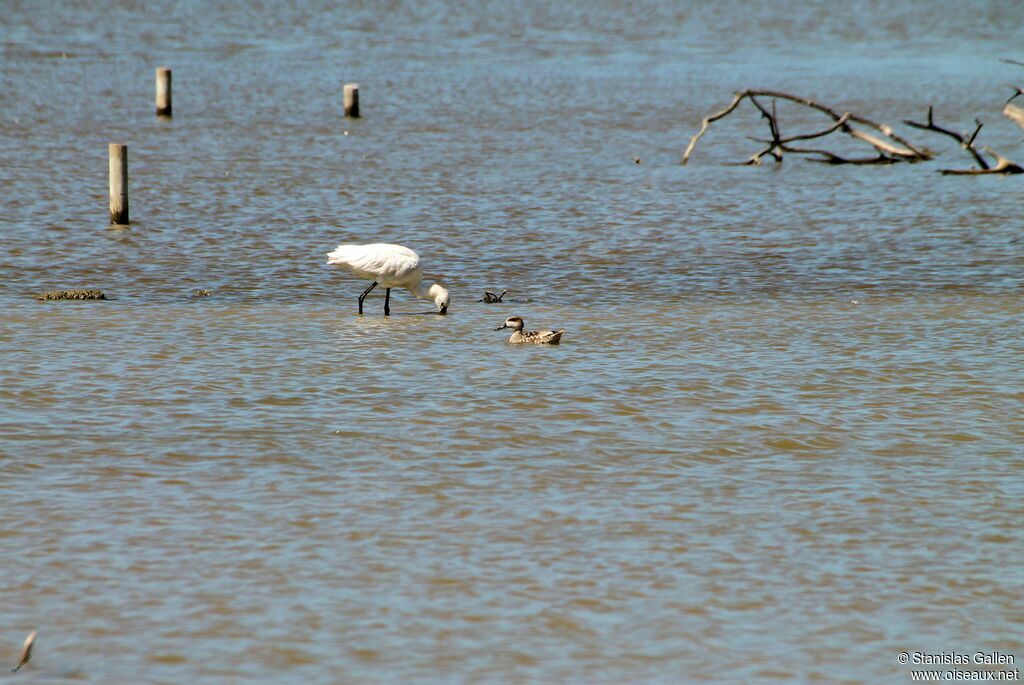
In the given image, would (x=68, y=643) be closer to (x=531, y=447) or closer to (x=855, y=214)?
(x=531, y=447)

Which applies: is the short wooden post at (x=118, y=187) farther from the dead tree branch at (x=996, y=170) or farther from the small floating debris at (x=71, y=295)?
the dead tree branch at (x=996, y=170)

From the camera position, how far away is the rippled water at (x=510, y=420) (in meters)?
6.25

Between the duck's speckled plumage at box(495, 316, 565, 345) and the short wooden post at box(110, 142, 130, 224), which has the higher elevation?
the short wooden post at box(110, 142, 130, 224)

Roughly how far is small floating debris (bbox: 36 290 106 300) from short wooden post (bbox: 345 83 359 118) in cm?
1613

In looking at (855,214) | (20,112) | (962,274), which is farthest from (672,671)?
(20,112)

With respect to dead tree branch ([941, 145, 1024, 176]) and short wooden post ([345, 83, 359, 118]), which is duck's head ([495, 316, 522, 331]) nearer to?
dead tree branch ([941, 145, 1024, 176])

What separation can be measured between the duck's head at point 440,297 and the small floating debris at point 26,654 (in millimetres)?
7344

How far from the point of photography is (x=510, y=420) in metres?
9.54

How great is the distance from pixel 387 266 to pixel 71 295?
2.90m

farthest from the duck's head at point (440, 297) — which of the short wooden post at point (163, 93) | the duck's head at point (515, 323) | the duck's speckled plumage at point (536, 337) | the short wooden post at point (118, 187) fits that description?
the short wooden post at point (163, 93)

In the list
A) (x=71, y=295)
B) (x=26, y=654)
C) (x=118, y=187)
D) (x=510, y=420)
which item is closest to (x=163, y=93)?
(x=118, y=187)

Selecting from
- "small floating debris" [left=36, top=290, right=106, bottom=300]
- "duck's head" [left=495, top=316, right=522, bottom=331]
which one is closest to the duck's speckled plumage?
"duck's head" [left=495, top=316, right=522, bottom=331]

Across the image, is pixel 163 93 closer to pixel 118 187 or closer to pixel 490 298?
pixel 118 187

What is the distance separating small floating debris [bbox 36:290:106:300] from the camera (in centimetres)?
1330
